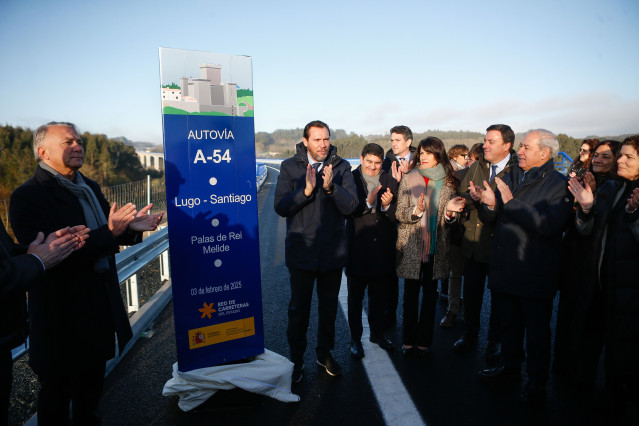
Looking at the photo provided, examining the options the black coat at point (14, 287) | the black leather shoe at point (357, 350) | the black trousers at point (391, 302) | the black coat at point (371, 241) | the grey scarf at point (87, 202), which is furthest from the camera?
the black trousers at point (391, 302)

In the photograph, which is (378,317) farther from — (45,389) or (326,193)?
(45,389)

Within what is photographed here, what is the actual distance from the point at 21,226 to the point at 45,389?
3.29 feet

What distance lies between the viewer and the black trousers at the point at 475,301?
403cm

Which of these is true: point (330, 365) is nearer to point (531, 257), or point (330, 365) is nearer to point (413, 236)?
point (413, 236)

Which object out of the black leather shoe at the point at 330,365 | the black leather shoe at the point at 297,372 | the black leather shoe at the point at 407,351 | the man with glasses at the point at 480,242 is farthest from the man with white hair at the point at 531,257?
the black leather shoe at the point at 297,372

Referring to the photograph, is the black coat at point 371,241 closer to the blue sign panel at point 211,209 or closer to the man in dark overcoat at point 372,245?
the man in dark overcoat at point 372,245

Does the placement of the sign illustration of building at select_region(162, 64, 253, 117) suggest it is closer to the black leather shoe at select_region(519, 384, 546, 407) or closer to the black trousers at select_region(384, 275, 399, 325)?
the black trousers at select_region(384, 275, 399, 325)

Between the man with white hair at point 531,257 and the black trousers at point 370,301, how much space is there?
1082 mm

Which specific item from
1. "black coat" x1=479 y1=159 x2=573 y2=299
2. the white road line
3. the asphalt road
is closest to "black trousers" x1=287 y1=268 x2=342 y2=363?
the asphalt road

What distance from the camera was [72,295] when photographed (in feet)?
7.75

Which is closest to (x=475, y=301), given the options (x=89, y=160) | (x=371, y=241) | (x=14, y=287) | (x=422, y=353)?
(x=422, y=353)

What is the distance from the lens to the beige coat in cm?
390

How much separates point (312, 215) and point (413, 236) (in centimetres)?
112

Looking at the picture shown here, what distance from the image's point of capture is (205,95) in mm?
2904
